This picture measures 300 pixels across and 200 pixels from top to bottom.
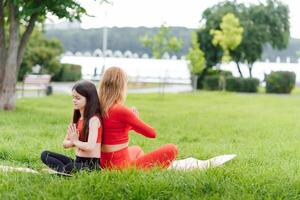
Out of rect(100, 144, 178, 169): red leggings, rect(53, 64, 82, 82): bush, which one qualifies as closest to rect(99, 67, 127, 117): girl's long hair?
rect(100, 144, 178, 169): red leggings

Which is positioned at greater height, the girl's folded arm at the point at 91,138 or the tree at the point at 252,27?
the tree at the point at 252,27

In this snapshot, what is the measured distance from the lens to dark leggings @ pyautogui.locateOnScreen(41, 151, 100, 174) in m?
5.16

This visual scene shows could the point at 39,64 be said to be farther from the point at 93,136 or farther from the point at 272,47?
the point at 93,136

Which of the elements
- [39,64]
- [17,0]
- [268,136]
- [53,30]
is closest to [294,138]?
[268,136]

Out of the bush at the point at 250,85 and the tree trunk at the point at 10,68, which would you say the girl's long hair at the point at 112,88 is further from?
the bush at the point at 250,85

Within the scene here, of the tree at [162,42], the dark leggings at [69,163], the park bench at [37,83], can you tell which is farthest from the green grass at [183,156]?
the tree at [162,42]

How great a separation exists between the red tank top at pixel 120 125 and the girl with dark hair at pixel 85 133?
10cm

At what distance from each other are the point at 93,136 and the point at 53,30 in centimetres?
3728

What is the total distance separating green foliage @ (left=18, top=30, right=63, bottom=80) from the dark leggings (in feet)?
93.8

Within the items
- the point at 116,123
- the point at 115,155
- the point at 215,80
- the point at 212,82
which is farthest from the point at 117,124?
the point at 212,82

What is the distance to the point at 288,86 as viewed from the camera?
108 feet

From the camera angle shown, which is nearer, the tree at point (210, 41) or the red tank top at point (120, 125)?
the red tank top at point (120, 125)

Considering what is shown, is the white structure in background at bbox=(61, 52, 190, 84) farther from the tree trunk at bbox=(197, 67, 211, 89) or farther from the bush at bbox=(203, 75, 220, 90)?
the bush at bbox=(203, 75, 220, 90)

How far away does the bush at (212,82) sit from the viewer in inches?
1387
